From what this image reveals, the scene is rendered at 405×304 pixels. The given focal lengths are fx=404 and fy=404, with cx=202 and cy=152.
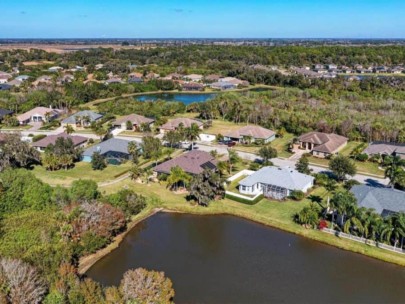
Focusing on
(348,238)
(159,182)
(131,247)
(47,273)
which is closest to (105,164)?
(159,182)

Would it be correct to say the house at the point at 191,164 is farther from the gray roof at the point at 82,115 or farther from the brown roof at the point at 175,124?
the gray roof at the point at 82,115

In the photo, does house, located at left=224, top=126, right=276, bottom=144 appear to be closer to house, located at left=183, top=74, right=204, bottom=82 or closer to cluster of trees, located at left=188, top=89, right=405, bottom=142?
cluster of trees, located at left=188, top=89, right=405, bottom=142

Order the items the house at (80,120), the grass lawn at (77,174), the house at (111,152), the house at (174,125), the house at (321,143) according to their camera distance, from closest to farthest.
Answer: the grass lawn at (77,174)
the house at (111,152)
the house at (321,143)
the house at (174,125)
the house at (80,120)

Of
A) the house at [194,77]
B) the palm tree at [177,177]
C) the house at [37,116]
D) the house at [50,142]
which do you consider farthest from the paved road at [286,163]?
the house at [194,77]

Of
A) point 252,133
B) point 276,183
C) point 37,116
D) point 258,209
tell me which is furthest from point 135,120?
point 258,209

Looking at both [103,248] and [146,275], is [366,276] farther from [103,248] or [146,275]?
[103,248]

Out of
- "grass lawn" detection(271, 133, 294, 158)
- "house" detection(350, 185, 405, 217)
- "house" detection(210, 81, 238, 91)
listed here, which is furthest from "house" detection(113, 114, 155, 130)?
"house" detection(210, 81, 238, 91)
